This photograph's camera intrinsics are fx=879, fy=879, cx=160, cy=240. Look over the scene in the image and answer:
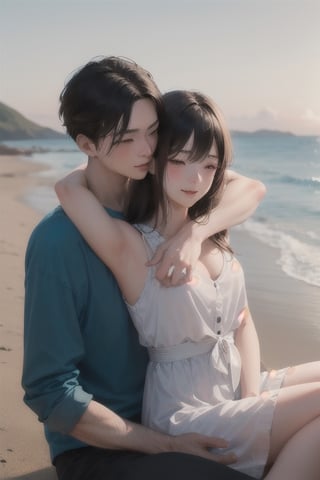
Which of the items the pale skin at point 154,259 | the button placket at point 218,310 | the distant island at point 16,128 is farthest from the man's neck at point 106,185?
the distant island at point 16,128

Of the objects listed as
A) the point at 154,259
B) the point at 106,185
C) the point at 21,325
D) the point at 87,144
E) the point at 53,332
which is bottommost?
the point at 21,325

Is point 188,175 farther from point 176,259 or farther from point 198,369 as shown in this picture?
point 198,369

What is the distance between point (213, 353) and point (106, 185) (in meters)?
0.53

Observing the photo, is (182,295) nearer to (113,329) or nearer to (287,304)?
(113,329)

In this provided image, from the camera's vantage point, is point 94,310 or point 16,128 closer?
point 94,310

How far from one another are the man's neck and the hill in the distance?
37.7 meters

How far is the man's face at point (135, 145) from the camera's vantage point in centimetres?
218

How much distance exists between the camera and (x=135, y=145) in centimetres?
220

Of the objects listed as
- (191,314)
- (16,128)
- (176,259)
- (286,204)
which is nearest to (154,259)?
(176,259)

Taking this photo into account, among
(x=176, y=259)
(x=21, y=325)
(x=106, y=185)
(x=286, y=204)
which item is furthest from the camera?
(x=286, y=204)

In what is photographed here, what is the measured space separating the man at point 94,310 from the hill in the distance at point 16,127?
37810 millimetres

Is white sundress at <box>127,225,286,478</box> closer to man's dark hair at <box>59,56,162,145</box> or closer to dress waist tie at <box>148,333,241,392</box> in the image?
dress waist tie at <box>148,333,241,392</box>

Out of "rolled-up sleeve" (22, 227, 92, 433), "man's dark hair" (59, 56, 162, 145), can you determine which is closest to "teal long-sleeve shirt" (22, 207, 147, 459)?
"rolled-up sleeve" (22, 227, 92, 433)

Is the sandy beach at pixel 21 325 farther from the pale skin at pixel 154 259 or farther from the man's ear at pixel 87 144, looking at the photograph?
the man's ear at pixel 87 144
